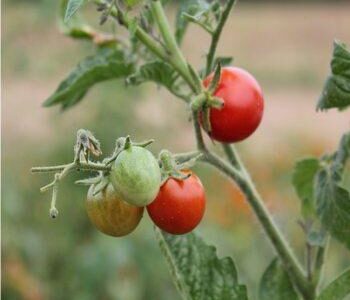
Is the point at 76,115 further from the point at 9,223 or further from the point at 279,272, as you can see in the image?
the point at 279,272

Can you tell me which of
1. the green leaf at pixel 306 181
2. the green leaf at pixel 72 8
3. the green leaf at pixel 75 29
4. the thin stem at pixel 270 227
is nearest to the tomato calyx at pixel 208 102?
the thin stem at pixel 270 227

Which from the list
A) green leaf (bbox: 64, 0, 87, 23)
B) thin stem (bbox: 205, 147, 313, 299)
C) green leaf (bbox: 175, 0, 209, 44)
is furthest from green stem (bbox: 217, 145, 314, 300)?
green leaf (bbox: 64, 0, 87, 23)

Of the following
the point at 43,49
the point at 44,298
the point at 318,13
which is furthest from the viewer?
the point at 318,13

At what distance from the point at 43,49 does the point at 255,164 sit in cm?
373

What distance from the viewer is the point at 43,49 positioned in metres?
7.75

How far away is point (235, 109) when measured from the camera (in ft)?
3.95

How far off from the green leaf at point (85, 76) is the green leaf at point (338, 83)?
311 millimetres

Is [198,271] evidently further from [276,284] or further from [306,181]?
[306,181]

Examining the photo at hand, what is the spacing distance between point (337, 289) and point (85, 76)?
0.48 meters

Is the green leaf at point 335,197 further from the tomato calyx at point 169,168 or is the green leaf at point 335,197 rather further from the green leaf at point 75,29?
the green leaf at point 75,29

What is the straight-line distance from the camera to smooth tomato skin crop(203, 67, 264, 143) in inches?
47.3

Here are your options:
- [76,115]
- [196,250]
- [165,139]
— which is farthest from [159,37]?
[76,115]

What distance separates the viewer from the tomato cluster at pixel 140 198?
101cm

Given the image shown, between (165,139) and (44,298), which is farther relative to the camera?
(165,139)
